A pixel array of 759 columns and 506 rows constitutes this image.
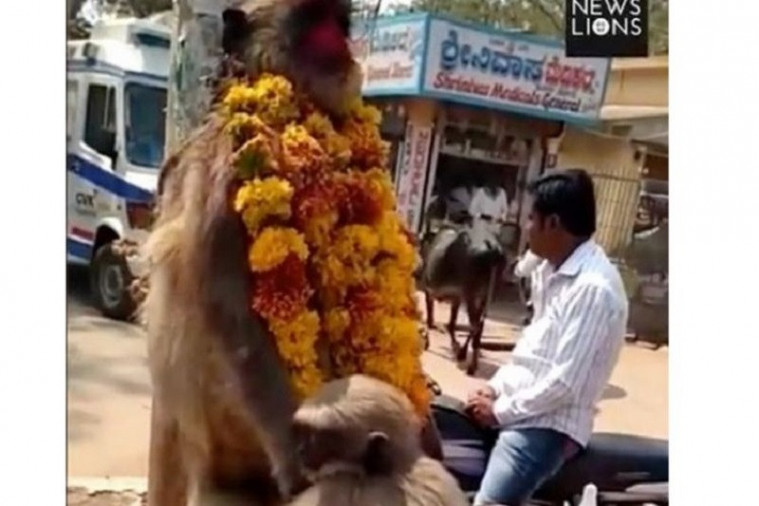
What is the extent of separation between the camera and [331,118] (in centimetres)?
289

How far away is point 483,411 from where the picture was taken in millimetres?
2951

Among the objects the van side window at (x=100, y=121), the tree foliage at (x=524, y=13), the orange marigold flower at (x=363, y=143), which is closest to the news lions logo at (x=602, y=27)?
the tree foliage at (x=524, y=13)

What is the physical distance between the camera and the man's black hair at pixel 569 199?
2953 millimetres

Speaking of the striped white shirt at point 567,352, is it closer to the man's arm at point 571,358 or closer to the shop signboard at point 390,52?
the man's arm at point 571,358

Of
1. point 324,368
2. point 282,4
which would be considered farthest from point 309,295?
point 282,4

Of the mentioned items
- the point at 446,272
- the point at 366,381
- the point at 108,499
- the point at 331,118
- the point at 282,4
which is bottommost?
the point at 108,499

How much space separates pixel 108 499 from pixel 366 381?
20.7 inches

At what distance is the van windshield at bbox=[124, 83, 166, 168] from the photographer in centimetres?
291

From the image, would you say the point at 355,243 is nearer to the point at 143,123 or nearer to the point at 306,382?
the point at 306,382

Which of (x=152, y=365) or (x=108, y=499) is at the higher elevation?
(x=152, y=365)

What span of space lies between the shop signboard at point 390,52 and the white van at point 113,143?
1.15 ft

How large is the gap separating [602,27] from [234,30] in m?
0.67

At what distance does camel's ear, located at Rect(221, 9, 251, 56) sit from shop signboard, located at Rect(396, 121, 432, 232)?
33cm
